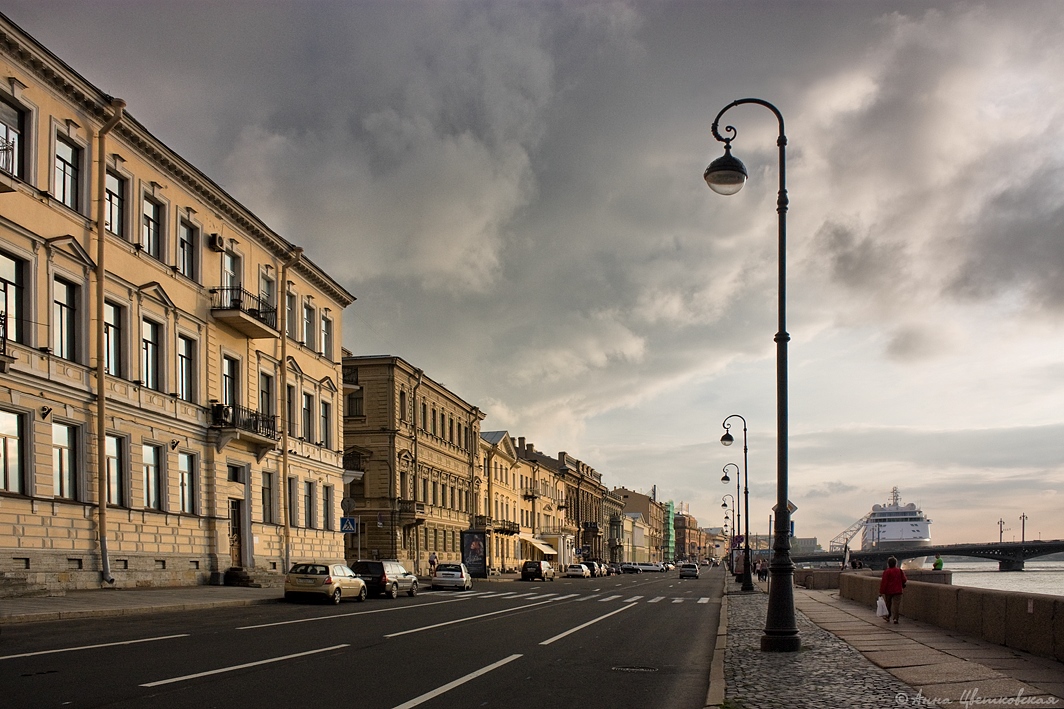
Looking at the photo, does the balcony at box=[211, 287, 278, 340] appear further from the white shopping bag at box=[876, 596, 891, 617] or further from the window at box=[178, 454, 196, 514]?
the white shopping bag at box=[876, 596, 891, 617]

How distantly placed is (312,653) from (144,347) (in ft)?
66.5

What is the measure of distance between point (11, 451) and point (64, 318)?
14.0 ft

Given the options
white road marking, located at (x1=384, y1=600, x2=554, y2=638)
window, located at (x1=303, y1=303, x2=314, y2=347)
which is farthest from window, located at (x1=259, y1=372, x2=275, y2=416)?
white road marking, located at (x1=384, y1=600, x2=554, y2=638)

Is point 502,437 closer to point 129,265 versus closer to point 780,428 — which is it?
point 129,265

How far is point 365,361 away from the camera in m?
60.3

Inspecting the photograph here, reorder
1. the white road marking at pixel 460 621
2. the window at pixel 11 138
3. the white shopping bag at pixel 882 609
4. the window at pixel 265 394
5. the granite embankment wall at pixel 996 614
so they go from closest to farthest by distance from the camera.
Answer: the granite embankment wall at pixel 996 614 → the white road marking at pixel 460 621 → the white shopping bag at pixel 882 609 → the window at pixel 11 138 → the window at pixel 265 394

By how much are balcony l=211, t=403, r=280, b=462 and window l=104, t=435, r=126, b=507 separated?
539cm

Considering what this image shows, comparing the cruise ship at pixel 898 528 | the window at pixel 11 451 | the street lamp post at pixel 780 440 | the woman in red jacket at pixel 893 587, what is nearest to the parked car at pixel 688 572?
the woman in red jacket at pixel 893 587

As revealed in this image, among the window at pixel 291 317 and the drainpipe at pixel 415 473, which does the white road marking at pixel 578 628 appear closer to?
the window at pixel 291 317

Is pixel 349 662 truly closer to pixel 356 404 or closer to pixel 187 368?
pixel 187 368

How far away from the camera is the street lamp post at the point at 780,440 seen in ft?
46.2

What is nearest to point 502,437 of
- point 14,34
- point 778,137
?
point 14,34

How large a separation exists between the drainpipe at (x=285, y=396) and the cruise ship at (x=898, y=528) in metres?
147

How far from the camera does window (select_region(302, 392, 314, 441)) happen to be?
143ft
